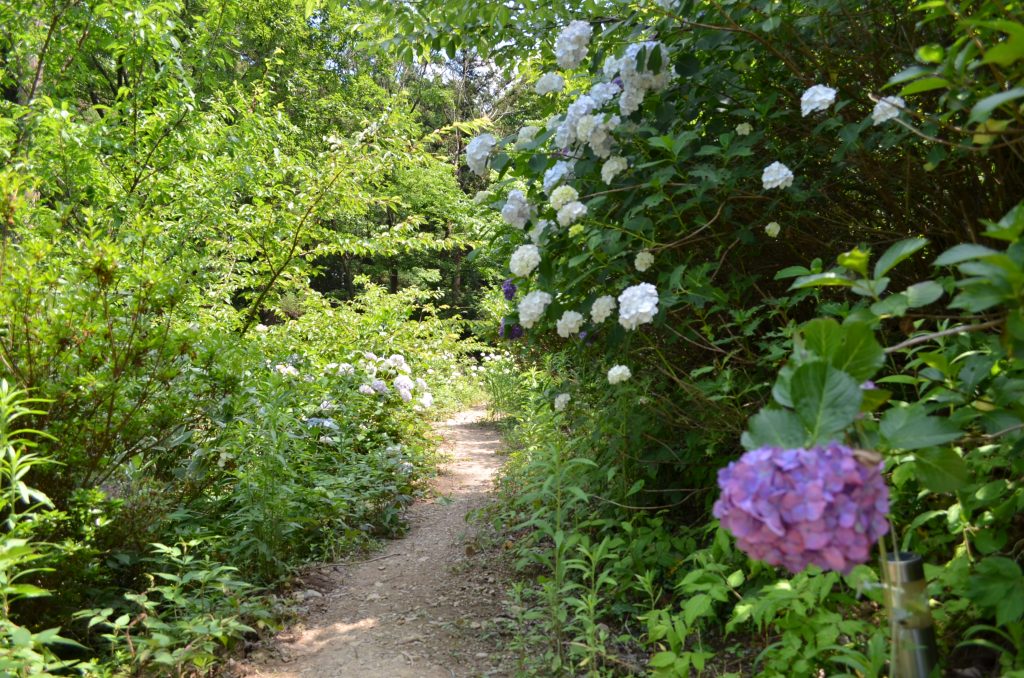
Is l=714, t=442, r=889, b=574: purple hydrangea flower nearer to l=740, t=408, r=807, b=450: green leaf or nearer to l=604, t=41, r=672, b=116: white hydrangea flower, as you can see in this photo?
l=740, t=408, r=807, b=450: green leaf

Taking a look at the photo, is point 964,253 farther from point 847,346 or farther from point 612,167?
point 612,167

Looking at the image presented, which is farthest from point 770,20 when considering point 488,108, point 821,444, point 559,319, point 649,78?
point 488,108

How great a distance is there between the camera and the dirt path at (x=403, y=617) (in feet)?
8.38

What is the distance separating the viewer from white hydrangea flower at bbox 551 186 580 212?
2.36 m

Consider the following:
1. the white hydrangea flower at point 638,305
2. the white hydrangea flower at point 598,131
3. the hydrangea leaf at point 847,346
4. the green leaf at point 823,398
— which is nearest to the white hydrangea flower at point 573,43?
the white hydrangea flower at point 598,131

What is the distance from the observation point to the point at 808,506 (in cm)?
85

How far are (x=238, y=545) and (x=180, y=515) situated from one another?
1.08ft

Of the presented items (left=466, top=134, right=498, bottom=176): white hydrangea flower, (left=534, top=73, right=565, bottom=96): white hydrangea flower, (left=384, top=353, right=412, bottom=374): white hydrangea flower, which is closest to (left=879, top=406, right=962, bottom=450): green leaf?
(left=466, top=134, right=498, bottom=176): white hydrangea flower

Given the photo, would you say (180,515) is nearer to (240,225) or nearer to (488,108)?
(240,225)

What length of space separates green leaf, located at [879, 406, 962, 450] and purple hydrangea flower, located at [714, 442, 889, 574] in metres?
0.20

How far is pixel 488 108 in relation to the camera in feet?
70.9

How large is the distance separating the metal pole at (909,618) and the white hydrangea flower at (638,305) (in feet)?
3.89

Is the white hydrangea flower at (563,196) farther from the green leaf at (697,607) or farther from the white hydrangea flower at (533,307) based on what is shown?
the green leaf at (697,607)

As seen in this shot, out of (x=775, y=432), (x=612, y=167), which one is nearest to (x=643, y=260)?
(x=612, y=167)
